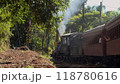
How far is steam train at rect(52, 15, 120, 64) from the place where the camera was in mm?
12406

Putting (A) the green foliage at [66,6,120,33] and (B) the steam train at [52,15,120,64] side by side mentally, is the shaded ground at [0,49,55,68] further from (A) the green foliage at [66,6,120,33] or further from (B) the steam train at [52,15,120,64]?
(A) the green foliage at [66,6,120,33]

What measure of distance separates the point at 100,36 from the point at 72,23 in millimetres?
32780

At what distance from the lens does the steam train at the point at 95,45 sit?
12.4 metres

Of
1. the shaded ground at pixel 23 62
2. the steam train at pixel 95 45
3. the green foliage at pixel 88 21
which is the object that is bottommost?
the shaded ground at pixel 23 62

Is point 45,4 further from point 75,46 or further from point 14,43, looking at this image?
point 14,43

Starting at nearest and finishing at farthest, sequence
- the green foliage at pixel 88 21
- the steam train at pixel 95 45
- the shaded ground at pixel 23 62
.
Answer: the shaded ground at pixel 23 62
the steam train at pixel 95 45
the green foliage at pixel 88 21

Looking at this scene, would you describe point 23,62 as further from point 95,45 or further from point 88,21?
point 88,21

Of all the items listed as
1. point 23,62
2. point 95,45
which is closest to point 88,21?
point 95,45

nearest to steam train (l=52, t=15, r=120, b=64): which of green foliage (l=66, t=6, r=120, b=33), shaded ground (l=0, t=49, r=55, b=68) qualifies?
shaded ground (l=0, t=49, r=55, b=68)

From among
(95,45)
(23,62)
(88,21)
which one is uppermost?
(88,21)

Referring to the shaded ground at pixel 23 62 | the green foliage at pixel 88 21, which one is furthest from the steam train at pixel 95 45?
the green foliage at pixel 88 21

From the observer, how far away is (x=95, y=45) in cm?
1638

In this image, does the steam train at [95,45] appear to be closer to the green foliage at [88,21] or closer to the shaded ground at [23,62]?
the shaded ground at [23,62]

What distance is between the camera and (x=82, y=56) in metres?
20.3
